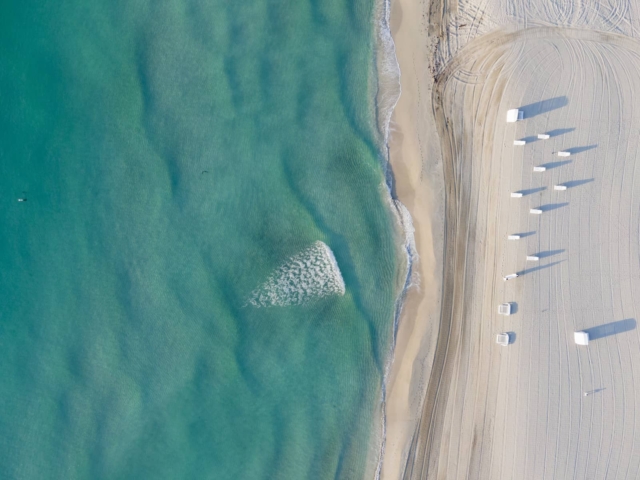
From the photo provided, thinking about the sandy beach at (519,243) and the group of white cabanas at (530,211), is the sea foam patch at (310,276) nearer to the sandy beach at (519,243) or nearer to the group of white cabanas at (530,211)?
the sandy beach at (519,243)

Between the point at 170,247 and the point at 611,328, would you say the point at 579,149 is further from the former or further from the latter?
the point at 170,247

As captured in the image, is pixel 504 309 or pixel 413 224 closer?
pixel 504 309

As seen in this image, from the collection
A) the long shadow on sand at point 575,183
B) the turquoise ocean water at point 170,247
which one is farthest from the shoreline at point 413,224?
the long shadow on sand at point 575,183

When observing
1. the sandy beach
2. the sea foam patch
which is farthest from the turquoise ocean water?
the sandy beach

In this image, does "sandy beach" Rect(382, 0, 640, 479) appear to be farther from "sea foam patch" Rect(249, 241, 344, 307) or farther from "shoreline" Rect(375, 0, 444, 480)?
"sea foam patch" Rect(249, 241, 344, 307)

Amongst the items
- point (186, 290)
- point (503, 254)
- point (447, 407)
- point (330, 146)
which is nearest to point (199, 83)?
point (330, 146)

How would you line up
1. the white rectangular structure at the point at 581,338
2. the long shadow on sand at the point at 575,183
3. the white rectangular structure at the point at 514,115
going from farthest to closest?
the long shadow on sand at the point at 575,183 → the white rectangular structure at the point at 514,115 → the white rectangular structure at the point at 581,338

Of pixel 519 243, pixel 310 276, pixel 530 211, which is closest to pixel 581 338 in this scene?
pixel 519 243
